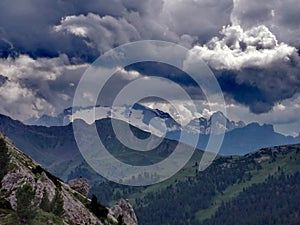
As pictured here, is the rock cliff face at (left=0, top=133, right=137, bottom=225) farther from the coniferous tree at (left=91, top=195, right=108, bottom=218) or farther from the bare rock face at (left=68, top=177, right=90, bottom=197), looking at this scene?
the bare rock face at (left=68, top=177, right=90, bottom=197)

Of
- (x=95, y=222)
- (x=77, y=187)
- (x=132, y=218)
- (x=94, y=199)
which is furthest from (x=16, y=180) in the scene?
(x=132, y=218)

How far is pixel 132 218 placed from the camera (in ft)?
511

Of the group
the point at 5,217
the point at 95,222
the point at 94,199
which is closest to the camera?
the point at 5,217

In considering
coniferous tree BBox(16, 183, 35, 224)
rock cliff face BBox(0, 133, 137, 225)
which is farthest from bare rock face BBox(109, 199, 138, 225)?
coniferous tree BBox(16, 183, 35, 224)

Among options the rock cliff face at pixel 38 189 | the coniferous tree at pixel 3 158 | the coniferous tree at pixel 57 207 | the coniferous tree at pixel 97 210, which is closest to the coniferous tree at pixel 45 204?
the coniferous tree at pixel 57 207

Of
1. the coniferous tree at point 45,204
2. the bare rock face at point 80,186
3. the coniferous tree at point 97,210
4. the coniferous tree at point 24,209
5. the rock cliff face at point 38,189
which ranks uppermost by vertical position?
the bare rock face at point 80,186

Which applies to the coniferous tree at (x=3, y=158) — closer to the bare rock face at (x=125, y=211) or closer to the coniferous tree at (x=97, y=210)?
the coniferous tree at (x=97, y=210)

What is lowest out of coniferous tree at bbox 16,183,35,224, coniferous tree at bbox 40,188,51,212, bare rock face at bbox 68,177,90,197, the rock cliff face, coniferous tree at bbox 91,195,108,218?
coniferous tree at bbox 16,183,35,224

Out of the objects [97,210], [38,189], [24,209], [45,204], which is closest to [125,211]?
[97,210]

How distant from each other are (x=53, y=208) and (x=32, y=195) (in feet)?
32.7

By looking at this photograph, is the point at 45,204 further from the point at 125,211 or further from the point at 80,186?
the point at 125,211

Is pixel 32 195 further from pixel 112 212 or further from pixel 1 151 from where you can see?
pixel 112 212

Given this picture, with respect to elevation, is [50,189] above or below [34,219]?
above

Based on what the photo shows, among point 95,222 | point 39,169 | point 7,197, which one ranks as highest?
point 39,169
